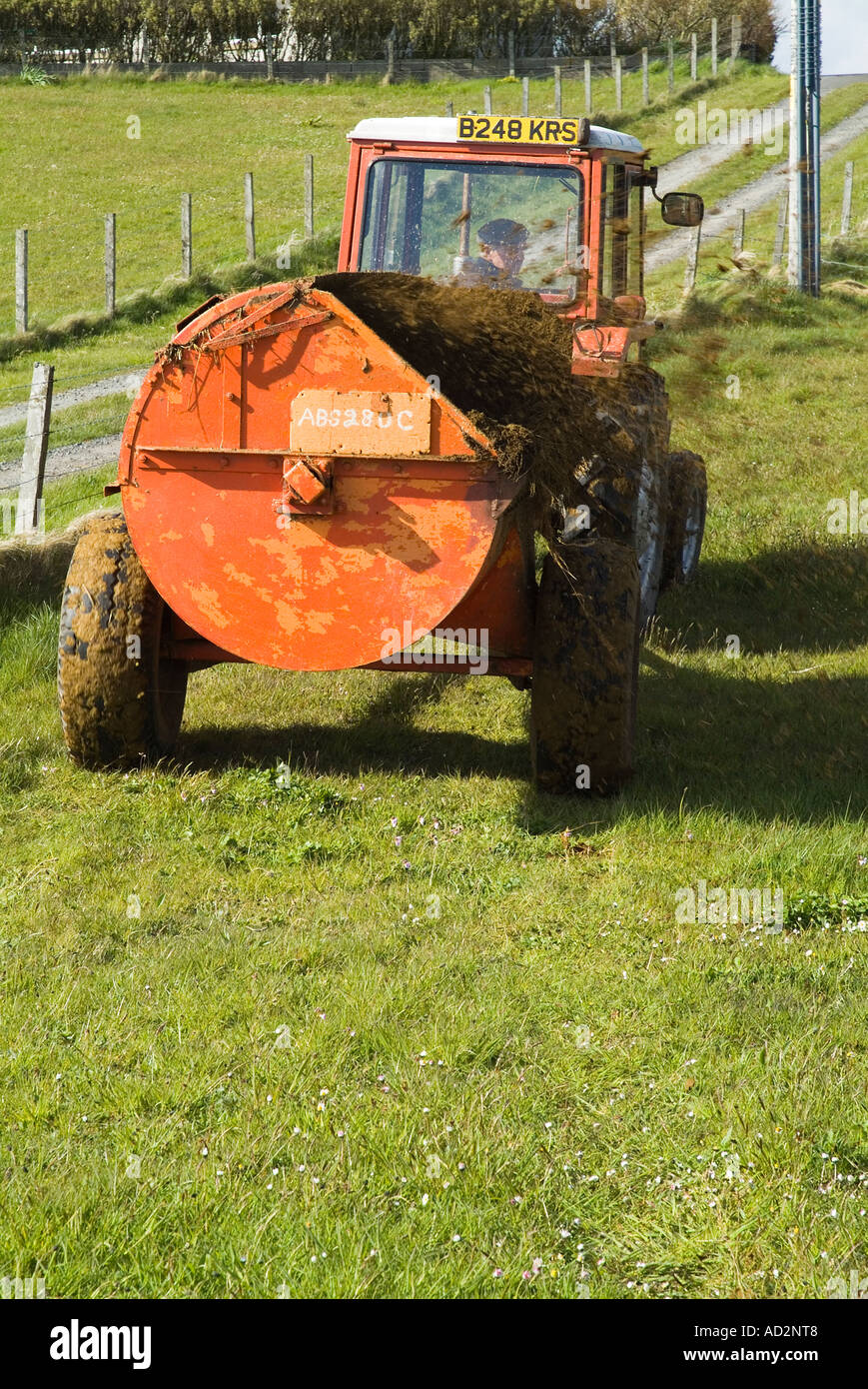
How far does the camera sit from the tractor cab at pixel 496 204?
20.5ft

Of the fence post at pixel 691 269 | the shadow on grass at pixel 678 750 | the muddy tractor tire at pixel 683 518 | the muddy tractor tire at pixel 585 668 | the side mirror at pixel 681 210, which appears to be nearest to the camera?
the muddy tractor tire at pixel 585 668

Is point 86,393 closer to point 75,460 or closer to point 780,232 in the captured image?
point 75,460

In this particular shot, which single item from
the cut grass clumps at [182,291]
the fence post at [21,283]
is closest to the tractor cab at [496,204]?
the cut grass clumps at [182,291]

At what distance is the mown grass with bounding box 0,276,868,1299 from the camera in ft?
9.22

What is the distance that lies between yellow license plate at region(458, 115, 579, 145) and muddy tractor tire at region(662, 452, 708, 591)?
7.67 ft

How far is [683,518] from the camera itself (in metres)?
7.90

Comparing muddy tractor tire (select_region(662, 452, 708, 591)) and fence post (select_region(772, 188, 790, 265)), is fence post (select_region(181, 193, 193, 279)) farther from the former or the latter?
muddy tractor tire (select_region(662, 452, 708, 591))

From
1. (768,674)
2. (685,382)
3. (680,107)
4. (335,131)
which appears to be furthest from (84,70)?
(768,674)

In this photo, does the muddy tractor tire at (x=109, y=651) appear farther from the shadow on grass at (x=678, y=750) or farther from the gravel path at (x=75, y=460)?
the gravel path at (x=75, y=460)

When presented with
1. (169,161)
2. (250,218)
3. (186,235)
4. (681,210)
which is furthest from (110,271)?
(681,210)

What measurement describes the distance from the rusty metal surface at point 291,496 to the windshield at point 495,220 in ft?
6.31

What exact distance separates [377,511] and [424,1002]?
5.49 feet

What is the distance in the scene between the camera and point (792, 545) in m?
8.80

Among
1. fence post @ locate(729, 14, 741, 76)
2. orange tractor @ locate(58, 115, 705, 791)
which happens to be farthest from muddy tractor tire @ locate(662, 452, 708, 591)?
fence post @ locate(729, 14, 741, 76)
